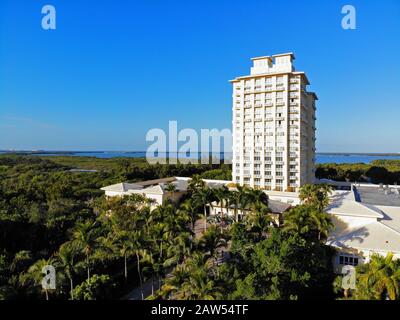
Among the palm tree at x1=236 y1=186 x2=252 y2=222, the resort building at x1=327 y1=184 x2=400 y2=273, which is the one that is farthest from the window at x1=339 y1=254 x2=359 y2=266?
the palm tree at x1=236 y1=186 x2=252 y2=222

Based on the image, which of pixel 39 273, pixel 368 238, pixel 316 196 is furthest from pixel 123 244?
pixel 316 196

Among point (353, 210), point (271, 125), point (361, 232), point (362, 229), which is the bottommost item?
point (361, 232)

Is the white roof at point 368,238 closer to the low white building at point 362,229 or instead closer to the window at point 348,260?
the low white building at point 362,229

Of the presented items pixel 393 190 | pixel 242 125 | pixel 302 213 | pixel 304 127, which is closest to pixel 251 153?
pixel 242 125

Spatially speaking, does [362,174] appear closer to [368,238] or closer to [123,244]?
[368,238]

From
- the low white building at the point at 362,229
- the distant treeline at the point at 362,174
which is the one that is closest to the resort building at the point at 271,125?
the low white building at the point at 362,229
